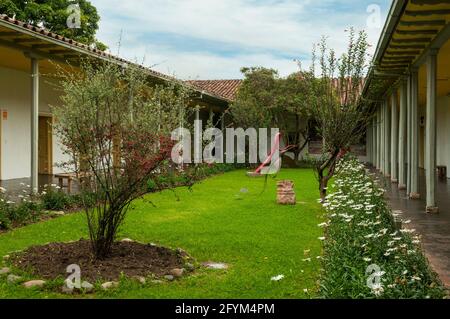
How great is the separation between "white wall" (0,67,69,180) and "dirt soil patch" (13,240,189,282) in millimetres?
9047

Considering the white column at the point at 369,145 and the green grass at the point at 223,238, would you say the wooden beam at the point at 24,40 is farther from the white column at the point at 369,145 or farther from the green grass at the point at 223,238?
the white column at the point at 369,145

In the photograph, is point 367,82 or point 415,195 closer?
point 415,195

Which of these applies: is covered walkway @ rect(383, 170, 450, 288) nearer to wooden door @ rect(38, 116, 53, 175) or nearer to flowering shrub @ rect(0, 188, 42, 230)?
flowering shrub @ rect(0, 188, 42, 230)

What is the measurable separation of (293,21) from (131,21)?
8.60 feet

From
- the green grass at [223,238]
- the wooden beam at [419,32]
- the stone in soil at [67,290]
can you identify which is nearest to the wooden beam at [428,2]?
the wooden beam at [419,32]

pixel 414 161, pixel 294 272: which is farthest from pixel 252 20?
pixel 294 272

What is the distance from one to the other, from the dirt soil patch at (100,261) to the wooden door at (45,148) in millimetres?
11171

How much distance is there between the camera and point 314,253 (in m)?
6.46

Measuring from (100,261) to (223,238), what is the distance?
7.04ft

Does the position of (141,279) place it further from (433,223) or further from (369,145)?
(369,145)

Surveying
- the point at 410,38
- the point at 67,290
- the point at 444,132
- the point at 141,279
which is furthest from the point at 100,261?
the point at 444,132

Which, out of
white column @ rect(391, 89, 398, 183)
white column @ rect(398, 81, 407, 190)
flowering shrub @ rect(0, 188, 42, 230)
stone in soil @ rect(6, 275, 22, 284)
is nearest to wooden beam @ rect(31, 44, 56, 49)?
flowering shrub @ rect(0, 188, 42, 230)

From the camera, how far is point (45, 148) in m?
17.2
